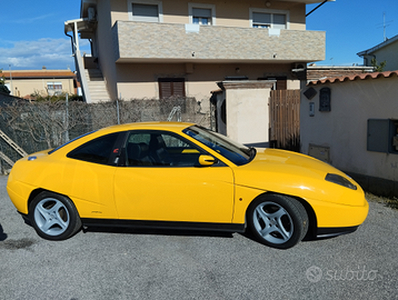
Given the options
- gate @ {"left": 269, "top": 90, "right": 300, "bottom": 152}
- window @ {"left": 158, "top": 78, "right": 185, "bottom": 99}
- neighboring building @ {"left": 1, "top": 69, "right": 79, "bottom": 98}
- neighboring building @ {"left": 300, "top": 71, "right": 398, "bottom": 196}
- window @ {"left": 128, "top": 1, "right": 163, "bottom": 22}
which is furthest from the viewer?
neighboring building @ {"left": 1, "top": 69, "right": 79, "bottom": 98}

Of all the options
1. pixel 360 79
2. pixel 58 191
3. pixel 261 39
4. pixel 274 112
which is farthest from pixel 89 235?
pixel 261 39

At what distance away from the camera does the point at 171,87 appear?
627 inches

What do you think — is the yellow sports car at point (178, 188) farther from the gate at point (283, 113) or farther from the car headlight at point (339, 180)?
the gate at point (283, 113)

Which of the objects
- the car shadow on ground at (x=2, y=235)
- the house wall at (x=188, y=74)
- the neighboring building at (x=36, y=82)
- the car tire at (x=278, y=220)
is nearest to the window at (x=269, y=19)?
the house wall at (x=188, y=74)

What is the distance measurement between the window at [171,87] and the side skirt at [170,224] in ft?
40.6

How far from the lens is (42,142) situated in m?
9.01

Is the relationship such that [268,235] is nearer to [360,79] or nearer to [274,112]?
[360,79]

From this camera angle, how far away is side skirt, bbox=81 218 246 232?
3.68 m

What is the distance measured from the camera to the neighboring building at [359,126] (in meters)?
5.43

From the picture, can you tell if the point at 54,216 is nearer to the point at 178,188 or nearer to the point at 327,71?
the point at 178,188

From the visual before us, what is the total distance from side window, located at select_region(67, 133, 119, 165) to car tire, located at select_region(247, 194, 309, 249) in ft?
6.14

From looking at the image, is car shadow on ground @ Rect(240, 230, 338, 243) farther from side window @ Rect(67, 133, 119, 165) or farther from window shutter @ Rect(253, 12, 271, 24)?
window shutter @ Rect(253, 12, 271, 24)

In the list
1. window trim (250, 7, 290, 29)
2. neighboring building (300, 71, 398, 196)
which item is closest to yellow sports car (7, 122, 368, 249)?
neighboring building (300, 71, 398, 196)

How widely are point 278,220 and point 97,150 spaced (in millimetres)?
2355
